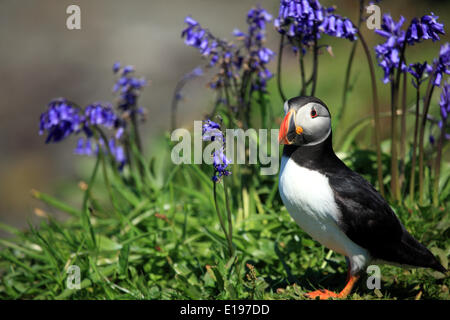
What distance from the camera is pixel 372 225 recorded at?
2.30 metres

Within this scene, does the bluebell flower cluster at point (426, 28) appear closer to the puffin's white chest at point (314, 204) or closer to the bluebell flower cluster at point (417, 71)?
the bluebell flower cluster at point (417, 71)

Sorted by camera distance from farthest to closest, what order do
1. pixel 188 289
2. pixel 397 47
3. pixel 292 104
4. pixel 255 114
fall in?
pixel 255 114
pixel 397 47
pixel 188 289
pixel 292 104

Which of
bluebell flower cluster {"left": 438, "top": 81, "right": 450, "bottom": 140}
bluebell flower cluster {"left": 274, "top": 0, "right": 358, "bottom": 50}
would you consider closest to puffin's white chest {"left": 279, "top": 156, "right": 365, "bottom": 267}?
bluebell flower cluster {"left": 274, "top": 0, "right": 358, "bottom": 50}

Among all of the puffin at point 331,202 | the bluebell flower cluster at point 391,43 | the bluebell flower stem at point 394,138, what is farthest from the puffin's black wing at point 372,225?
the bluebell flower cluster at point 391,43

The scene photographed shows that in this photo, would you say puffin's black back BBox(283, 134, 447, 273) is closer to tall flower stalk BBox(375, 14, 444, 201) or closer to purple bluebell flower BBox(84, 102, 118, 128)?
tall flower stalk BBox(375, 14, 444, 201)

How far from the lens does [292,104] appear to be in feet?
7.47

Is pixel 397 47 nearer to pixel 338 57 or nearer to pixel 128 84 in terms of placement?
pixel 128 84

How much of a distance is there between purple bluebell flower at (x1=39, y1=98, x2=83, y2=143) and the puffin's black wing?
5.71 ft

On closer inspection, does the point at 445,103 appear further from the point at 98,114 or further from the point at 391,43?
the point at 98,114

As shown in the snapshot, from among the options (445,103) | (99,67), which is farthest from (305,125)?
(99,67)

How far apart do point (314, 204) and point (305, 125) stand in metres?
0.34

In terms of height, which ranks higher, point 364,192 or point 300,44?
point 300,44
